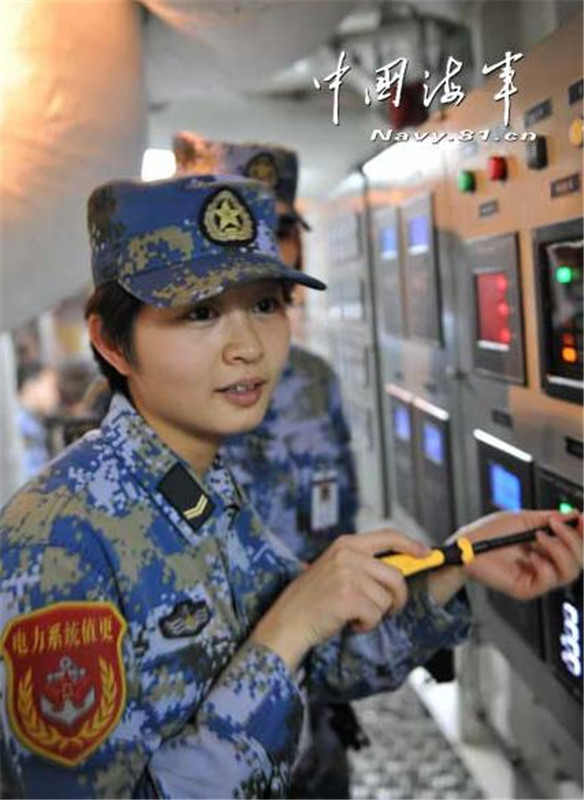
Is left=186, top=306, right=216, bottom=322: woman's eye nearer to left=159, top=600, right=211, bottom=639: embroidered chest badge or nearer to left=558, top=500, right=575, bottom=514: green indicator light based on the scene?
left=159, top=600, right=211, bottom=639: embroidered chest badge

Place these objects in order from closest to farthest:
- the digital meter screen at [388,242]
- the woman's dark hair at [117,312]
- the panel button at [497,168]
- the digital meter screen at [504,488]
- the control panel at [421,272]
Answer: the woman's dark hair at [117,312], the panel button at [497,168], the digital meter screen at [504,488], the control panel at [421,272], the digital meter screen at [388,242]

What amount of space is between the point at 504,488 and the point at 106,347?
2.47ft

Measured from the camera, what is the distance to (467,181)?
4.32 feet

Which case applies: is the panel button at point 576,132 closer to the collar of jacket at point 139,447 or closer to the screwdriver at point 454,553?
the screwdriver at point 454,553

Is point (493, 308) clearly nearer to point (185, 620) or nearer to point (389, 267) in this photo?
point (389, 267)

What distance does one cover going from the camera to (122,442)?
31.0 inches

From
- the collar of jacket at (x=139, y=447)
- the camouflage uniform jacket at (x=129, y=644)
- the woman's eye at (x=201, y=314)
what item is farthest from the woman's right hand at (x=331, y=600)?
the woman's eye at (x=201, y=314)

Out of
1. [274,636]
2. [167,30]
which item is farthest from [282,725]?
[167,30]

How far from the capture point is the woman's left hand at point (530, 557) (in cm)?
90

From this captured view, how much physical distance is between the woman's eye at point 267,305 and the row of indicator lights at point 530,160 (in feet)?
1.30

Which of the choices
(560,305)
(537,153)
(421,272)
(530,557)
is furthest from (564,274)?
(421,272)

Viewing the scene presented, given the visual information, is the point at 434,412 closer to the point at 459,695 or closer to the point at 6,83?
the point at 459,695

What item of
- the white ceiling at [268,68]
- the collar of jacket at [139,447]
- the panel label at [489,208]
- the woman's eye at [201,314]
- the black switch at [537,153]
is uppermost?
the white ceiling at [268,68]

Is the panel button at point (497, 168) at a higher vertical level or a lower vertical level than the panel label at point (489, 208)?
higher
